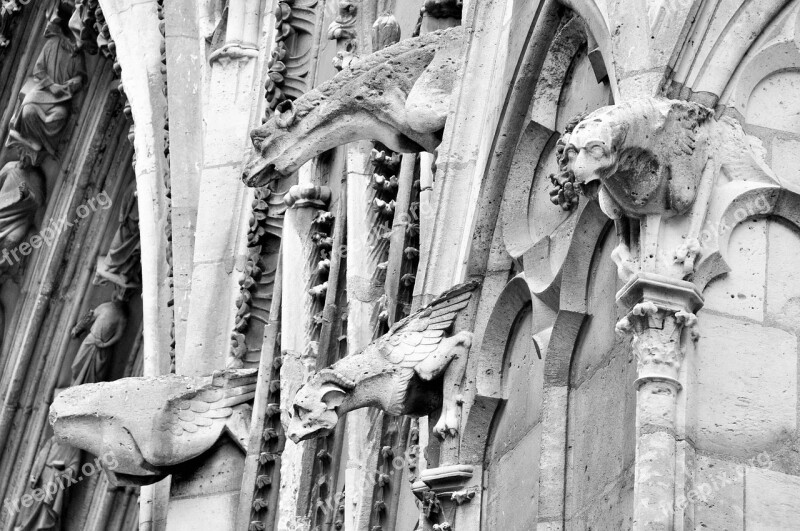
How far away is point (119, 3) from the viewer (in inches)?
525

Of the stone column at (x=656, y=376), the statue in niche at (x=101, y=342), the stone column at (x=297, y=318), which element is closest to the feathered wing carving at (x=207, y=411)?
the stone column at (x=297, y=318)

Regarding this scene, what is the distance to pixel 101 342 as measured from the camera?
14633 millimetres

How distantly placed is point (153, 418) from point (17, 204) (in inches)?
180

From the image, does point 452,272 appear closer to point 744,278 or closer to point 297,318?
point 744,278

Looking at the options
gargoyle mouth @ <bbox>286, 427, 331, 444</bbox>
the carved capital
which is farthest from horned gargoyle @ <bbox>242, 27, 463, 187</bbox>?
the carved capital

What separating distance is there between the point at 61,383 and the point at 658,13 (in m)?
7.85

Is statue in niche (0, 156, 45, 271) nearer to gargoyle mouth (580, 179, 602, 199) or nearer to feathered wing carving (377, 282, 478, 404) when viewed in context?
feathered wing carving (377, 282, 478, 404)

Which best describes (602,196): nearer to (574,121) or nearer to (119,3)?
(574,121)

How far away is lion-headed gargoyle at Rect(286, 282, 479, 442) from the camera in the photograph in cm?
826

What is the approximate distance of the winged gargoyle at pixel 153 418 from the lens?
35.1ft

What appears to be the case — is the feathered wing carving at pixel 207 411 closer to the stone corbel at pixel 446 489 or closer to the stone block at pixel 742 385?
the stone corbel at pixel 446 489

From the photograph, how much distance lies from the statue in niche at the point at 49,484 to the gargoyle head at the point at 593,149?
299 inches

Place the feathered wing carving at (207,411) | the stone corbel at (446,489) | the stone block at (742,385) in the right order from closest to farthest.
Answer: the stone block at (742,385) < the stone corbel at (446,489) < the feathered wing carving at (207,411)

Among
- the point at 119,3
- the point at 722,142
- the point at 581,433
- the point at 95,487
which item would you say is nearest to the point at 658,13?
the point at 722,142
